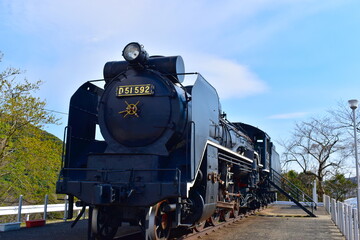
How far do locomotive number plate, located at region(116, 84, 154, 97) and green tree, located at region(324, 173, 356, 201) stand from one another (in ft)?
84.7

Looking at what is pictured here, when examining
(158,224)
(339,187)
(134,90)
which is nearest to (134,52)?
(134,90)

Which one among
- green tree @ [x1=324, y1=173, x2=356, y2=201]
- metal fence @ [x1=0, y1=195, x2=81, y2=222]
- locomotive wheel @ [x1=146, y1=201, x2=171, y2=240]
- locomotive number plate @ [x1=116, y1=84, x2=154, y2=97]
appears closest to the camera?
locomotive wheel @ [x1=146, y1=201, x2=171, y2=240]

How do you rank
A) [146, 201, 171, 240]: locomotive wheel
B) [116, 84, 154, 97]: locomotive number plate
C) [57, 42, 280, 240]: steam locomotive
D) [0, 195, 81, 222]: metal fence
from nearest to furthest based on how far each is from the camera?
1. [146, 201, 171, 240]: locomotive wheel
2. [57, 42, 280, 240]: steam locomotive
3. [116, 84, 154, 97]: locomotive number plate
4. [0, 195, 81, 222]: metal fence

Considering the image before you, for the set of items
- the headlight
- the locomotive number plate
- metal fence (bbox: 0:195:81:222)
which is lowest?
metal fence (bbox: 0:195:81:222)

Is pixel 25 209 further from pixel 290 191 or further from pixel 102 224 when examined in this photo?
pixel 290 191

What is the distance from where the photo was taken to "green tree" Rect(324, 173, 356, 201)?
90.0 feet

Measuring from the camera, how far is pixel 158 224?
5551 mm

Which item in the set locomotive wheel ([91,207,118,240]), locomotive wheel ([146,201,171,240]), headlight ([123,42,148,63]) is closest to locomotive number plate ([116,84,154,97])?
headlight ([123,42,148,63])

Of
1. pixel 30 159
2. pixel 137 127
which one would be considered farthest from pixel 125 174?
pixel 30 159

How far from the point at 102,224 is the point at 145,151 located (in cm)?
148

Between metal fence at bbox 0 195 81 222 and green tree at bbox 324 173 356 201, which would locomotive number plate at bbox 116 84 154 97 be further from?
green tree at bbox 324 173 356 201

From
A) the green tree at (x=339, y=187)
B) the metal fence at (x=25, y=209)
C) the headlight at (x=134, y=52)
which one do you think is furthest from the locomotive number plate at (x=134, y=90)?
the green tree at (x=339, y=187)

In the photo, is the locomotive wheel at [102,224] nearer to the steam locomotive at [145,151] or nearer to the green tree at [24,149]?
the steam locomotive at [145,151]

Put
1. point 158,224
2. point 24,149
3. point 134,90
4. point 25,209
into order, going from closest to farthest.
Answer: point 158,224
point 134,90
point 25,209
point 24,149
